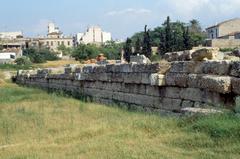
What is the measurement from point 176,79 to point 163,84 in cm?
74

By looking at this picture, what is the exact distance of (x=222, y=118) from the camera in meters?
7.36

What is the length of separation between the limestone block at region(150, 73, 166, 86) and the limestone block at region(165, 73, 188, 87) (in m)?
0.20

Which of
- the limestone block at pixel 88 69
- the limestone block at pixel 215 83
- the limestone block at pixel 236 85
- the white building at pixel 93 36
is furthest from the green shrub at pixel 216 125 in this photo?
the white building at pixel 93 36

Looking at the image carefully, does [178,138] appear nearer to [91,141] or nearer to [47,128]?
[91,141]

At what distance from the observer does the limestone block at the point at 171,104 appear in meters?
11.5

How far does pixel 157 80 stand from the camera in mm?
12164

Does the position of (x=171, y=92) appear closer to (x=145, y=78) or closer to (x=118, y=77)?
(x=145, y=78)

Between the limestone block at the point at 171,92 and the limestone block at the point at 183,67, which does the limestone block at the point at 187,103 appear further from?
the limestone block at the point at 183,67

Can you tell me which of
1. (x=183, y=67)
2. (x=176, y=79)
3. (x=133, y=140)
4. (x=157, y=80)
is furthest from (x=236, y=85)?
(x=157, y=80)

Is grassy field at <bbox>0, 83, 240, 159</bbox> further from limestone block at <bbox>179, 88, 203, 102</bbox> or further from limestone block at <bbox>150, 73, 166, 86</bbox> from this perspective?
limestone block at <bbox>150, 73, 166, 86</bbox>

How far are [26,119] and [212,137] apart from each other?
6.21m

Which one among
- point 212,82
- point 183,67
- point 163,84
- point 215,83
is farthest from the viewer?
point 163,84

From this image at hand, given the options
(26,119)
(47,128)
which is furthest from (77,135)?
(26,119)

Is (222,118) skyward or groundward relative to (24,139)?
skyward
